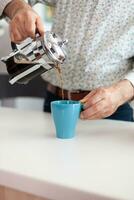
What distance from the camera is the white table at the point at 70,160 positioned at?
63 cm

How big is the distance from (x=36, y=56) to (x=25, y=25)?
0.13 meters

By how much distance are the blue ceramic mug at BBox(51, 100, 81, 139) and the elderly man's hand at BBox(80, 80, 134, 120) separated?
0.09 ft

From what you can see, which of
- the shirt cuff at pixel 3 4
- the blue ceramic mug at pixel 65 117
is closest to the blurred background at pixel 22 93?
the shirt cuff at pixel 3 4

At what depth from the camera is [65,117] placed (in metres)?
0.87

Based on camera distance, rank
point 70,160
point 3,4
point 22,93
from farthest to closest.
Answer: point 22,93, point 3,4, point 70,160

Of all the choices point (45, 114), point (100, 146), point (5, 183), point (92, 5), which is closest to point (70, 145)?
point (100, 146)

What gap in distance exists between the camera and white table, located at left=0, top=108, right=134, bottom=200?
2.06 feet

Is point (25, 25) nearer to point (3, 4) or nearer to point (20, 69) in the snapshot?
point (20, 69)

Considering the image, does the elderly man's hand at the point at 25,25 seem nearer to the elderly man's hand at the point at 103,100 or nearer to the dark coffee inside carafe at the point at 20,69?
the dark coffee inside carafe at the point at 20,69

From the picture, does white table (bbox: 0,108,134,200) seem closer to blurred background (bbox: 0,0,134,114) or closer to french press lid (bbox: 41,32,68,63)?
french press lid (bbox: 41,32,68,63)

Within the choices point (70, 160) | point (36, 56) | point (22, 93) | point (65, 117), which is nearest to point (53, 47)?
point (36, 56)

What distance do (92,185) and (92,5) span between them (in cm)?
64

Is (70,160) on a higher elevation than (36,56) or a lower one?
lower

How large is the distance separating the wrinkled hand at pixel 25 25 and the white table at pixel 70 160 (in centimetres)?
22
